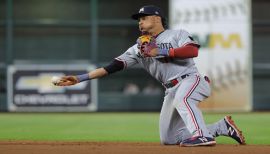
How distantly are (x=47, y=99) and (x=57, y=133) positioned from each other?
726cm

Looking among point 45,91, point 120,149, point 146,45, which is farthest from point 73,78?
point 45,91

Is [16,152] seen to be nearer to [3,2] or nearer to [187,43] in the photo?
[187,43]

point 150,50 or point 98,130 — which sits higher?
point 150,50

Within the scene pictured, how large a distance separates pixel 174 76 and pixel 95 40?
448 inches

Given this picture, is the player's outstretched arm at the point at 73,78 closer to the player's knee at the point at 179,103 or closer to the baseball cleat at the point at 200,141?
the player's knee at the point at 179,103

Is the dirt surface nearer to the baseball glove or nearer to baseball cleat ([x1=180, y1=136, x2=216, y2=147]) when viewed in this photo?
baseball cleat ([x1=180, y1=136, x2=216, y2=147])

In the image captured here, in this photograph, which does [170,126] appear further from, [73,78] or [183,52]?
[73,78]

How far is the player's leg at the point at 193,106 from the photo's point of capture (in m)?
7.21

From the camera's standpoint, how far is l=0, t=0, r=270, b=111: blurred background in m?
18.7

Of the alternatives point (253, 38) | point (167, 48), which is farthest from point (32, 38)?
point (167, 48)

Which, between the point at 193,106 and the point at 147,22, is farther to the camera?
the point at 147,22

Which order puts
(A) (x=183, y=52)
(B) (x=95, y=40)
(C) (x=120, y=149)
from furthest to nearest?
(B) (x=95, y=40), (A) (x=183, y=52), (C) (x=120, y=149)

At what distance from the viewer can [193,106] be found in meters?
7.38

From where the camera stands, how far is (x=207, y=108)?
18109mm
